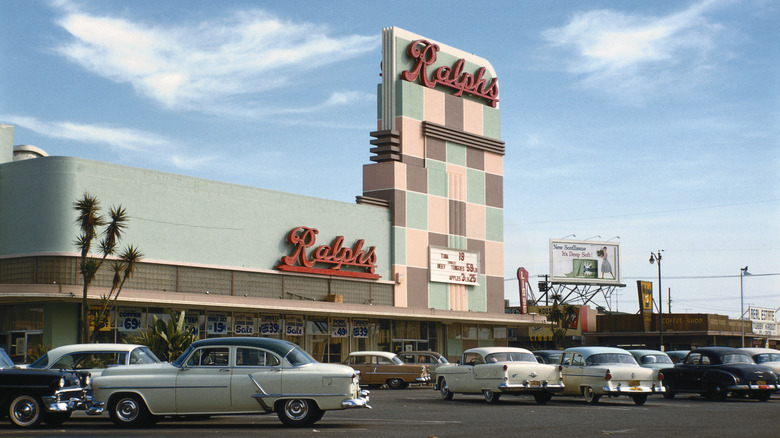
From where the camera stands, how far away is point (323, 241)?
4631 centimetres

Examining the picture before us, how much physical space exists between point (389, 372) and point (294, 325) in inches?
329

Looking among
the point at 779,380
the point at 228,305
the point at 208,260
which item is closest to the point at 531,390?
the point at 779,380

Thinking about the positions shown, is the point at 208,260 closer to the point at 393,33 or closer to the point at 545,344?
the point at 393,33

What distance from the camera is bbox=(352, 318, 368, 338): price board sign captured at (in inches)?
1863

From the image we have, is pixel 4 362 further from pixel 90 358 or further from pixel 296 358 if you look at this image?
pixel 296 358

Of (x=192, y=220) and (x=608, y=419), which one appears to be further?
(x=192, y=220)

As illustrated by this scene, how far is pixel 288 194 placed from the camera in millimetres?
44719

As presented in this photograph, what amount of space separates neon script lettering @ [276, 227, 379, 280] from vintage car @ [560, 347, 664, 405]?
2031 cm

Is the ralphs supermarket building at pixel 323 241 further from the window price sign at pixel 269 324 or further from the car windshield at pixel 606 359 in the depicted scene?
the car windshield at pixel 606 359

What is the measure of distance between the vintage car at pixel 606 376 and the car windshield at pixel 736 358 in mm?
3738

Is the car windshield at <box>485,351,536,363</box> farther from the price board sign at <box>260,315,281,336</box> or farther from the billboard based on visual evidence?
the billboard

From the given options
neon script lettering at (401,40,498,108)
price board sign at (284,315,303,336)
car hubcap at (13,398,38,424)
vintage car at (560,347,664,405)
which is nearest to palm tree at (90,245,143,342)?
price board sign at (284,315,303,336)

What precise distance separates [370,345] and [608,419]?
2919 centimetres

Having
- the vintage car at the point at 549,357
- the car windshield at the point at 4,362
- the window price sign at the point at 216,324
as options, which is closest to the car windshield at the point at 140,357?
the car windshield at the point at 4,362
